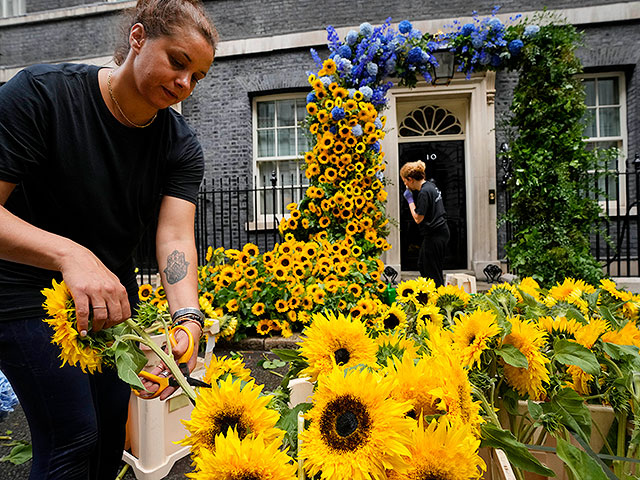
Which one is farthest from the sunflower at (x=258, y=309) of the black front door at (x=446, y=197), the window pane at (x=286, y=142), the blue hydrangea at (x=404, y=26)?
the window pane at (x=286, y=142)

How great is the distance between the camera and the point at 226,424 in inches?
19.3

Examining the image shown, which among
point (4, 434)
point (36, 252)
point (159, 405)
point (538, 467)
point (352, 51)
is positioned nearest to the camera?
point (538, 467)

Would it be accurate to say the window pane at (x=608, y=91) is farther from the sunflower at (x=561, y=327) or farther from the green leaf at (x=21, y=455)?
the green leaf at (x=21, y=455)

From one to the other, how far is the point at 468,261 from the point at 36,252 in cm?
→ 826

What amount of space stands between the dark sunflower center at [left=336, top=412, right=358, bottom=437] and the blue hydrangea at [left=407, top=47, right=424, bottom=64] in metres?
5.87

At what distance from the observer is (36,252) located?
0.86 m

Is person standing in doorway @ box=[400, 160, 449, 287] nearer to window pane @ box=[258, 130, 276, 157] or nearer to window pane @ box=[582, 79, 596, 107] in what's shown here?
window pane @ box=[258, 130, 276, 157]

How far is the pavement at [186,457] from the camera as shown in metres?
2.15

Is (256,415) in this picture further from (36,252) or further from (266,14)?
(266,14)

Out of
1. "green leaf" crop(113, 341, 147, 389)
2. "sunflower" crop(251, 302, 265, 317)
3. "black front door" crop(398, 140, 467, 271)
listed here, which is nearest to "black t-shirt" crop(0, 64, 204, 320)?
"green leaf" crop(113, 341, 147, 389)

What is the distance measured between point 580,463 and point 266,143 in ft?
29.3

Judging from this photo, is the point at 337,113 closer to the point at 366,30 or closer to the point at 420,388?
the point at 366,30

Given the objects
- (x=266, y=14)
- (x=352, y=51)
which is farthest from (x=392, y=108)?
(x=266, y=14)

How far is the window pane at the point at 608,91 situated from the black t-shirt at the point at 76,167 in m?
9.33
